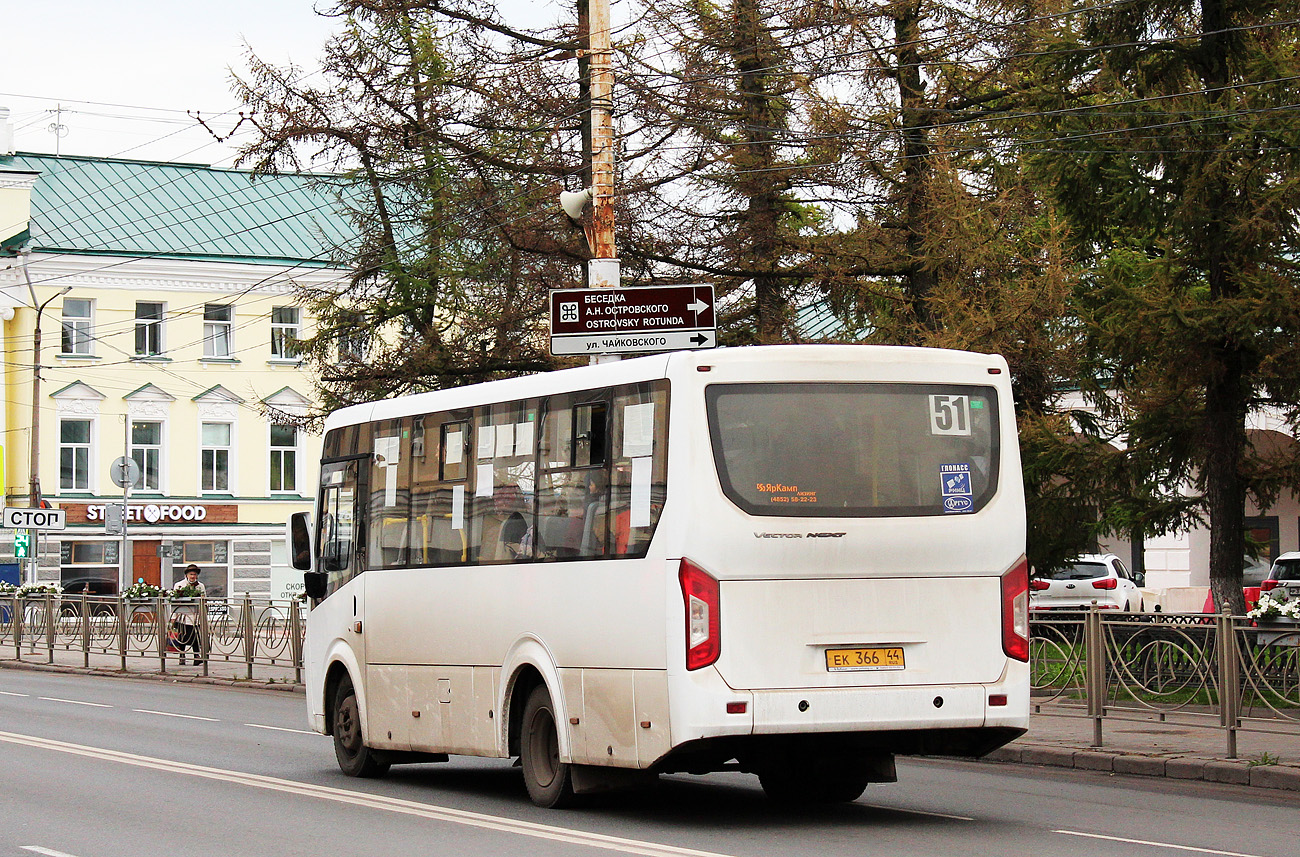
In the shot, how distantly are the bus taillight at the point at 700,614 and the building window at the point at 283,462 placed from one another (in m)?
50.6

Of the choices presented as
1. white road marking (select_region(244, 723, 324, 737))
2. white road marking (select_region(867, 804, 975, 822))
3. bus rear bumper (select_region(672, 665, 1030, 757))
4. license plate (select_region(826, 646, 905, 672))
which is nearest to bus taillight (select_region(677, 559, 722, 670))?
bus rear bumper (select_region(672, 665, 1030, 757))

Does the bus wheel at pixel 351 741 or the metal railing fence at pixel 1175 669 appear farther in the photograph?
the bus wheel at pixel 351 741

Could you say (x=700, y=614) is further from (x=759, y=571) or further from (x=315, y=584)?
(x=315, y=584)

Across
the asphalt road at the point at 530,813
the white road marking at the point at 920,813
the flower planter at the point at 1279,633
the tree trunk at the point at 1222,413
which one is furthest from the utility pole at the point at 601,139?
the white road marking at the point at 920,813

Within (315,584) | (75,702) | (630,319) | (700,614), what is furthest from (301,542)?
(75,702)

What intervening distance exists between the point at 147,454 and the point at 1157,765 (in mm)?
47380

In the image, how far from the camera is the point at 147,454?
2270 inches

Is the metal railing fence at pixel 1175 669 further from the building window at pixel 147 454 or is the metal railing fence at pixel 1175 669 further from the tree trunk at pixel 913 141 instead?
the building window at pixel 147 454

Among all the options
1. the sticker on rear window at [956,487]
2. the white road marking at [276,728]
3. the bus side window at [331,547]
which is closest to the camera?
the sticker on rear window at [956,487]

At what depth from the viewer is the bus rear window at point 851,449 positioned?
10820 mm

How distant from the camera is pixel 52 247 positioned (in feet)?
183

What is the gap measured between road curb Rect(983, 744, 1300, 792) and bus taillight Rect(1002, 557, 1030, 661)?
3359 mm

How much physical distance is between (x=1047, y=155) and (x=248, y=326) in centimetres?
4243

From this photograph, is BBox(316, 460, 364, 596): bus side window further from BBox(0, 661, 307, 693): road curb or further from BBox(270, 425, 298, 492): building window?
BBox(270, 425, 298, 492): building window
